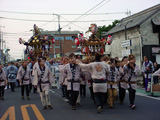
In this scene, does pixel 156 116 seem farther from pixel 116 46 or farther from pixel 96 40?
pixel 116 46

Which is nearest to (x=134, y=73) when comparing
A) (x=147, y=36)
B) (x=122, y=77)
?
(x=122, y=77)

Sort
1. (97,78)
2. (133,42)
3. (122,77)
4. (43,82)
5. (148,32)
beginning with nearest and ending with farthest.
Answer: (97,78)
(43,82)
(122,77)
(148,32)
(133,42)

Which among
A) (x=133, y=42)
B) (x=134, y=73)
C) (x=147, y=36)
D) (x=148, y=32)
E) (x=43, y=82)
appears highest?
(x=148, y=32)

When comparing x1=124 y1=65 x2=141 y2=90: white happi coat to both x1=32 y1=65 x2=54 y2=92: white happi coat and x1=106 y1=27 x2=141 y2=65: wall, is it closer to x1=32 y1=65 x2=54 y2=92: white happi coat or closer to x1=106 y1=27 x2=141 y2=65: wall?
x1=32 y1=65 x2=54 y2=92: white happi coat

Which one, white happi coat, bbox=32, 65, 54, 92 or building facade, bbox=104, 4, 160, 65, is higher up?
building facade, bbox=104, 4, 160, 65

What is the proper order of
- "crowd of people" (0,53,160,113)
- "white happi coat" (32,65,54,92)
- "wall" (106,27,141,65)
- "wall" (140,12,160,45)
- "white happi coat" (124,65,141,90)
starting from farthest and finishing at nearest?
"wall" (106,27,141,65), "wall" (140,12,160,45), "white happi coat" (32,65,54,92), "white happi coat" (124,65,141,90), "crowd of people" (0,53,160,113)

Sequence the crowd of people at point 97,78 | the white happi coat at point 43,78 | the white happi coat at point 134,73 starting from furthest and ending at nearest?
the white happi coat at point 43,78 → the white happi coat at point 134,73 → the crowd of people at point 97,78

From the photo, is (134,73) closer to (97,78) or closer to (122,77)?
(122,77)

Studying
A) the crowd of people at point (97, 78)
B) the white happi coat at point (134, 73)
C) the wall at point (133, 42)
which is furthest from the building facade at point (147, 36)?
the white happi coat at point (134, 73)

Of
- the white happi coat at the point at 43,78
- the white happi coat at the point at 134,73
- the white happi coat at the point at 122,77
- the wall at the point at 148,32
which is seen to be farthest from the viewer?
the wall at the point at 148,32

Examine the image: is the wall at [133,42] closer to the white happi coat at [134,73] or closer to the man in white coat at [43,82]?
the white happi coat at [134,73]

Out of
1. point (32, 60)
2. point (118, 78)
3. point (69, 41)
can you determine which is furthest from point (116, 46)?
point (69, 41)

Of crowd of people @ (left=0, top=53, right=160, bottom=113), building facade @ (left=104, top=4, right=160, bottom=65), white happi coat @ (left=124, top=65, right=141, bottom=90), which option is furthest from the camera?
building facade @ (left=104, top=4, right=160, bottom=65)

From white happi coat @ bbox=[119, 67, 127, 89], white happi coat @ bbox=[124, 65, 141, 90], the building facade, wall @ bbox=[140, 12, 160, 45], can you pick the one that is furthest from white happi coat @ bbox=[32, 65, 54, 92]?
wall @ bbox=[140, 12, 160, 45]
